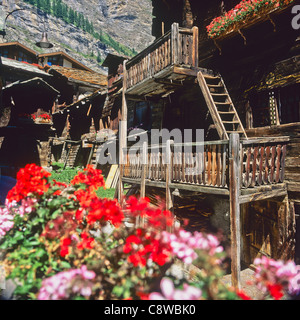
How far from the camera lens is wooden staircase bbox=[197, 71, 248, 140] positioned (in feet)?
23.0

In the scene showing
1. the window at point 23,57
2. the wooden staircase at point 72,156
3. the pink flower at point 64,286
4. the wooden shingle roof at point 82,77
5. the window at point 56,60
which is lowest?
the pink flower at point 64,286

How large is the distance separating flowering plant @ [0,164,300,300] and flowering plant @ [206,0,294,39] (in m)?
6.88

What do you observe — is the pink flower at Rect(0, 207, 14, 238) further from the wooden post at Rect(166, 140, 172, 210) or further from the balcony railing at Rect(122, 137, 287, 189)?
the wooden post at Rect(166, 140, 172, 210)

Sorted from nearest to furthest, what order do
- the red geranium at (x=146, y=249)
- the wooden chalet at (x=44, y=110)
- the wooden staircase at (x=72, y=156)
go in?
the red geranium at (x=146, y=249)
the wooden chalet at (x=44, y=110)
the wooden staircase at (x=72, y=156)

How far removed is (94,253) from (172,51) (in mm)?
6782

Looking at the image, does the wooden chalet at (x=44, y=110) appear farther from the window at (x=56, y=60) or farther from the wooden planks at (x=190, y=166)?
the wooden planks at (x=190, y=166)

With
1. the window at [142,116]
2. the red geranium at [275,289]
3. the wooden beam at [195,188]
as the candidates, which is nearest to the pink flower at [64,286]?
the red geranium at [275,289]

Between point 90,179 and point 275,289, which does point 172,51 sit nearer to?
point 90,179

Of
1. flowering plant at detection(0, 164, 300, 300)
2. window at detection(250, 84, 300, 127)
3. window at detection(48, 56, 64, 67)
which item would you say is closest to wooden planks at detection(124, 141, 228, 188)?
window at detection(250, 84, 300, 127)

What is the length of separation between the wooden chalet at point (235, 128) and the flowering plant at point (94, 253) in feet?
10.8

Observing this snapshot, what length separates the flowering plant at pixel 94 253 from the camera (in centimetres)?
201

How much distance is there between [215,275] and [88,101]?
65.1 feet

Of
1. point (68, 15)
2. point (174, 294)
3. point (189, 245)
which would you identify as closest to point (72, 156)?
point (189, 245)
